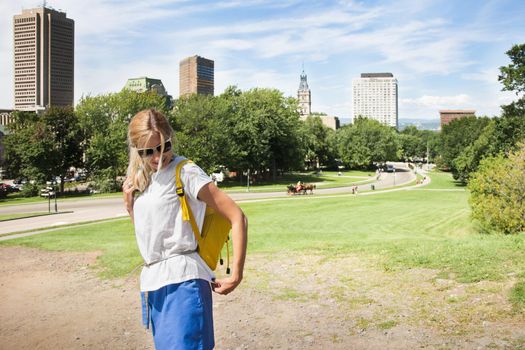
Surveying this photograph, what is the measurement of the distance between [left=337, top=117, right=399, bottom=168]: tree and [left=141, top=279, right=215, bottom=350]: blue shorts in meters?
107

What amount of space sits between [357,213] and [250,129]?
3522 cm

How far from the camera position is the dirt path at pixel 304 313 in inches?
256

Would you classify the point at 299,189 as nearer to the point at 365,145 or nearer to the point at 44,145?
the point at 44,145

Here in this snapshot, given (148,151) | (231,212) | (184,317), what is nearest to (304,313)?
(184,317)

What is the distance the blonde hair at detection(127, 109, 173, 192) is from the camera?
307 centimetres

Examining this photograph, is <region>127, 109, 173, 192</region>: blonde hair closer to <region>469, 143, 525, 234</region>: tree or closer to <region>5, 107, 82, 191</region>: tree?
<region>469, 143, 525, 234</region>: tree

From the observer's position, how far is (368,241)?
14.2 m

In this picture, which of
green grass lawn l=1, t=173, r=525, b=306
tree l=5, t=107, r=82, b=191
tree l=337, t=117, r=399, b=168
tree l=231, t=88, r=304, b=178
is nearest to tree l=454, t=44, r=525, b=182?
green grass lawn l=1, t=173, r=525, b=306

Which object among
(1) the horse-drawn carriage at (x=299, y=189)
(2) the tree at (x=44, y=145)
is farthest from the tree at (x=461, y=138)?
(2) the tree at (x=44, y=145)

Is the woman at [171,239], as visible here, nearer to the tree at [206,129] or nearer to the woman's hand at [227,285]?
the woman's hand at [227,285]

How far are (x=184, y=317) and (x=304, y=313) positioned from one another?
518 centimetres

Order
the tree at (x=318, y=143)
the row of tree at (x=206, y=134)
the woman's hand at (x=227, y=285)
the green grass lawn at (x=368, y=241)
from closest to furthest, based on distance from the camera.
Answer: the woman's hand at (x=227, y=285) < the green grass lawn at (x=368, y=241) < the row of tree at (x=206, y=134) < the tree at (x=318, y=143)

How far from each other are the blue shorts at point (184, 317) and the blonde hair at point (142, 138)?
717 mm

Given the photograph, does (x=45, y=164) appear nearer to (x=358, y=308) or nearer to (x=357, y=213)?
(x=357, y=213)
